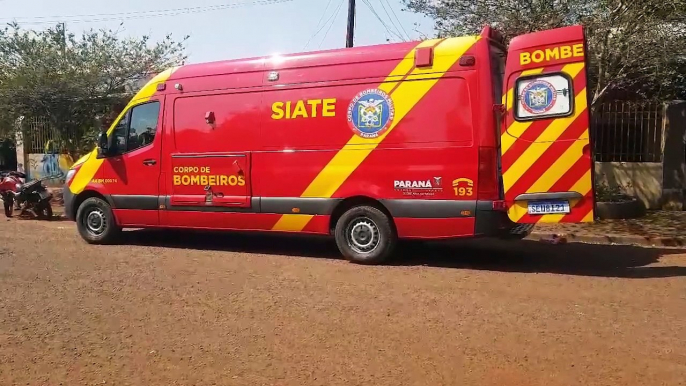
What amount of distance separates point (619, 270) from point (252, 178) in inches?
183

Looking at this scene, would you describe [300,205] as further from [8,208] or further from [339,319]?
[8,208]

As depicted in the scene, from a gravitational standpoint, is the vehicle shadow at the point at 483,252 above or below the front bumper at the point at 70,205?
below

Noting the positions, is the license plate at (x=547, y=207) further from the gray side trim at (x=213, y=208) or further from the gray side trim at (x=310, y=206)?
the gray side trim at (x=213, y=208)

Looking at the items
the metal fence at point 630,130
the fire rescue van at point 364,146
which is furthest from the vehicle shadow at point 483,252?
the metal fence at point 630,130

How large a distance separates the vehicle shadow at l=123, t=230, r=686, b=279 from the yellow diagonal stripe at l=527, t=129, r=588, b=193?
1063 mm

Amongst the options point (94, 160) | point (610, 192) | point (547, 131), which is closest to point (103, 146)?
point (94, 160)

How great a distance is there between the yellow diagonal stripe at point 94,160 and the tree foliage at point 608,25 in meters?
6.15

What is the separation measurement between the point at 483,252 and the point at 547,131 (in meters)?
2.37

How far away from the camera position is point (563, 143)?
6602mm

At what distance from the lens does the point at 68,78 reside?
51.8 feet

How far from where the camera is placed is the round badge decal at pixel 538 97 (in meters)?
6.61

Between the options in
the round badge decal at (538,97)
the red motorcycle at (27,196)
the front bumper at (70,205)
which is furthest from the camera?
the red motorcycle at (27,196)

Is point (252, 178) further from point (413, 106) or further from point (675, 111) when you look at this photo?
point (675, 111)

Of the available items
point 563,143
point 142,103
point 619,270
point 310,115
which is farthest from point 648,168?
point 142,103
